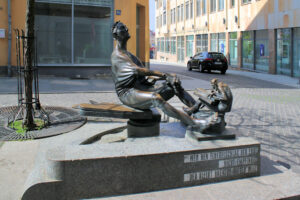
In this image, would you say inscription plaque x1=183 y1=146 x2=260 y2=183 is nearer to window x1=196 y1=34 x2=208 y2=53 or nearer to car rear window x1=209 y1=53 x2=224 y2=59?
car rear window x1=209 y1=53 x2=224 y2=59

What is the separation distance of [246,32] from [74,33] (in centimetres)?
1479

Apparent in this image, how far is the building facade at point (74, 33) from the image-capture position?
55.0 ft

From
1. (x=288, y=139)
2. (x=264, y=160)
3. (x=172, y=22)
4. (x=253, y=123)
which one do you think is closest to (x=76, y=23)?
(x=253, y=123)

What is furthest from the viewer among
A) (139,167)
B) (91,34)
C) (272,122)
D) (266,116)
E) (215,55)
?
(215,55)

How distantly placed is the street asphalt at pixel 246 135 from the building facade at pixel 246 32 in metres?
9.48

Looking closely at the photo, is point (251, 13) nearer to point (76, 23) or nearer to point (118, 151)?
point (76, 23)

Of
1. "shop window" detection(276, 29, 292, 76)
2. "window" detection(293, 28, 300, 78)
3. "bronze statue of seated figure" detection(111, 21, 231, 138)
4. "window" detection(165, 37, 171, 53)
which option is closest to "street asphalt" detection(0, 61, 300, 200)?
"bronze statue of seated figure" detection(111, 21, 231, 138)

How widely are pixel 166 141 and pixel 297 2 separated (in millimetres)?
18910

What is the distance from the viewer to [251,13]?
25875 millimetres

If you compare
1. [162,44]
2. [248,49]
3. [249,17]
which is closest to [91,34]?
[249,17]

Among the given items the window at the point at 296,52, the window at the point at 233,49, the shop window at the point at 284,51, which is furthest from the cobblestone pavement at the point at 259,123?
the window at the point at 233,49

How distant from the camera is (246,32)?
27250 millimetres

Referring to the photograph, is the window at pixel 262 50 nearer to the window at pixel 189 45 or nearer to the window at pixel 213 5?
the window at pixel 213 5

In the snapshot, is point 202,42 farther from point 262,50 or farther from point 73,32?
point 73,32
